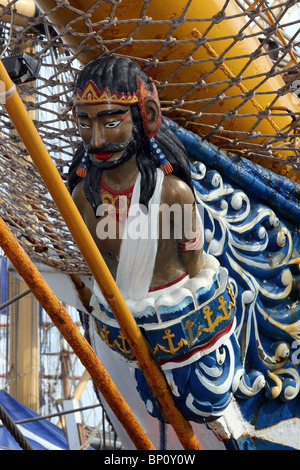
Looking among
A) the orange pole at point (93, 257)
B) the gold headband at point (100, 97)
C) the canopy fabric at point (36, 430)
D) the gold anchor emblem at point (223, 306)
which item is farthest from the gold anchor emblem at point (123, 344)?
the canopy fabric at point (36, 430)

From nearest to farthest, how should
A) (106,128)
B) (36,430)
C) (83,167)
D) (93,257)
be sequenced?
(93,257) < (106,128) < (83,167) < (36,430)

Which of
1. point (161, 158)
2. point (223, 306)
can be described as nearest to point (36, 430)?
point (223, 306)

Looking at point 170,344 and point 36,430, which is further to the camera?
point 36,430

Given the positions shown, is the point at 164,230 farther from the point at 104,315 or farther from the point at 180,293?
the point at 104,315

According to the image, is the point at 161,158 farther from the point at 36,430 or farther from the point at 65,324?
the point at 36,430

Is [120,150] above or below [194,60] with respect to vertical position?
below

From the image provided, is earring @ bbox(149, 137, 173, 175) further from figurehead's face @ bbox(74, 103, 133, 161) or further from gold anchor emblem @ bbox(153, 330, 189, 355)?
gold anchor emblem @ bbox(153, 330, 189, 355)

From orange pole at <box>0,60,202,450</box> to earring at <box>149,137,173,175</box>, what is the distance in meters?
0.25

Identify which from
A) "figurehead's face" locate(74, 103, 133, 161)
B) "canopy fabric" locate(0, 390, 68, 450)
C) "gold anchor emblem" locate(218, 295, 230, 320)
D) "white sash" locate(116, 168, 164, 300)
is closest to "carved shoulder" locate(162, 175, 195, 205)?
"white sash" locate(116, 168, 164, 300)

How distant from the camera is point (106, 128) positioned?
1.46 m

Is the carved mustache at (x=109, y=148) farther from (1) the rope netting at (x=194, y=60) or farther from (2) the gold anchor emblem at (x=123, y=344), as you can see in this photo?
(2) the gold anchor emblem at (x=123, y=344)

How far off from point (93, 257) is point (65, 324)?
0.62 feet

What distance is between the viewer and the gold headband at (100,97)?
145cm
